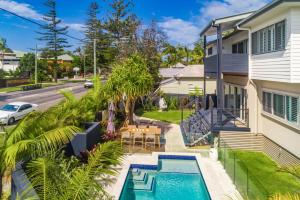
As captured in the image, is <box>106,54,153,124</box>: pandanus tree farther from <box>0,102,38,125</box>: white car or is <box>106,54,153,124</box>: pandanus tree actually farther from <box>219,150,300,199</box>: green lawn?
<box>0,102,38,125</box>: white car

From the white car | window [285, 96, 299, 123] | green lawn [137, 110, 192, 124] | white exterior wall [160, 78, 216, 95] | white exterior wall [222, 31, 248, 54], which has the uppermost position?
white exterior wall [222, 31, 248, 54]

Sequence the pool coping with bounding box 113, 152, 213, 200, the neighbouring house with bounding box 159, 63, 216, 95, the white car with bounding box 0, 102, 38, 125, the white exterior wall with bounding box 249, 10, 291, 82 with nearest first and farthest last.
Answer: the pool coping with bounding box 113, 152, 213, 200, the white exterior wall with bounding box 249, 10, 291, 82, the white car with bounding box 0, 102, 38, 125, the neighbouring house with bounding box 159, 63, 216, 95

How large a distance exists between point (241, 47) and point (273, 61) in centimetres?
747

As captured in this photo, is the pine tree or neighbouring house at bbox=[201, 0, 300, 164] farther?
the pine tree

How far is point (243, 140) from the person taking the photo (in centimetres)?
1817

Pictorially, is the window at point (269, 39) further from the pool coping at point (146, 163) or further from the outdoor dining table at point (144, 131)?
the outdoor dining table at point (144, 131)

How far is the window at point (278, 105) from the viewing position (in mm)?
15367

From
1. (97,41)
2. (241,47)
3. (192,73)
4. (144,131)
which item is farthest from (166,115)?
(97,41)

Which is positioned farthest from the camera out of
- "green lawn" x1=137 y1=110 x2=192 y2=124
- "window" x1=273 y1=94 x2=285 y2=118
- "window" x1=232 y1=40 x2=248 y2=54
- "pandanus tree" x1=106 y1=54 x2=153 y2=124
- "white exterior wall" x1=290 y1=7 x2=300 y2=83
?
"green lawn" x1=137 y1=110 x2=192 y2=124

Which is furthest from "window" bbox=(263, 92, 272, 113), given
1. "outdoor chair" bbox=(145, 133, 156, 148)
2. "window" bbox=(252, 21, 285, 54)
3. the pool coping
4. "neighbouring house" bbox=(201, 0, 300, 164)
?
"outdoor chair" bbox=(145, 133, 156, 148)

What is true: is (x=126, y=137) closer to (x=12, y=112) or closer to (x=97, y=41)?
(x=12, y=112)

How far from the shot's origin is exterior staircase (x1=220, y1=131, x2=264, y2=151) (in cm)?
1812

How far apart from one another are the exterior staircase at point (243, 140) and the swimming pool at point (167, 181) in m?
2.49

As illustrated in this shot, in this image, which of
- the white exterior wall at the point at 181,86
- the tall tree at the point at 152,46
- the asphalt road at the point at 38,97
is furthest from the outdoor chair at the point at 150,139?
the white exterior wall at the point at 181,86
